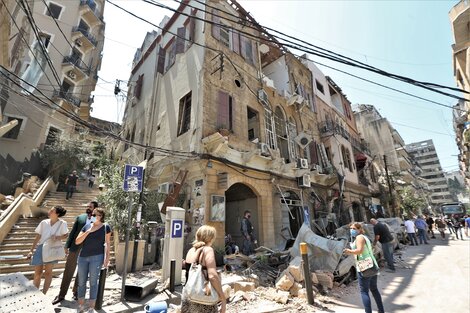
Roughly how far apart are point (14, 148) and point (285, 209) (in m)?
19.1

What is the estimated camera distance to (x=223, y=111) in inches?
423

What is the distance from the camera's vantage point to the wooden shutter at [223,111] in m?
10.5

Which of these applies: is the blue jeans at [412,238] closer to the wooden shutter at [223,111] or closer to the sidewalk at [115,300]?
the wooden shutter at [223,111]

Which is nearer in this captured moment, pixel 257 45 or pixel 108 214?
pixel 108 214

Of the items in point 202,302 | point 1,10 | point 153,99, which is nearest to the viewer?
point 202,302

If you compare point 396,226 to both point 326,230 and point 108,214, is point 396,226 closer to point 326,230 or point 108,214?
point 326,230

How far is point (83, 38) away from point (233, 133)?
823 inches

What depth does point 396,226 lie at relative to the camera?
12672 mm

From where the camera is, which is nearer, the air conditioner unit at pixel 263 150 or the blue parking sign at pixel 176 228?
the blue parking sign at pixel 176 228

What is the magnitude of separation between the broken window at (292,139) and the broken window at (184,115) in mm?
6408

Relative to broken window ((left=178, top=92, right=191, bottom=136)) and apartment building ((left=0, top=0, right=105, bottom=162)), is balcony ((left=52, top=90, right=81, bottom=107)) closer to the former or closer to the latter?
apartment building ((left=0, top=0, right=105, bottom=162))

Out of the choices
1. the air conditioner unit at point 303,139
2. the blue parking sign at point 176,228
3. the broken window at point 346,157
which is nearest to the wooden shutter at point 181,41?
the air conditioner unit at point 303,139

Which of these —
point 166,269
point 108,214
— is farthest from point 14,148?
point 166,269

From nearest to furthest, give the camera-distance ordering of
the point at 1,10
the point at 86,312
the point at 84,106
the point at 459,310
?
the point at 86,312
the point at 459,310
the point at 1,10
the point at 84,106
